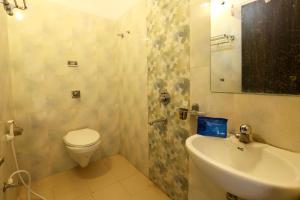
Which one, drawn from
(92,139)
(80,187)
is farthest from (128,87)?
(80,187)

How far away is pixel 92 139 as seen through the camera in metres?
1.70

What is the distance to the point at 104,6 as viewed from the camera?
2113 millimetres

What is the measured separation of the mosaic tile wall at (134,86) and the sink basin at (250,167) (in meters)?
0.98

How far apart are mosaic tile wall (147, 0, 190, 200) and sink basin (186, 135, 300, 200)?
39 centimetres

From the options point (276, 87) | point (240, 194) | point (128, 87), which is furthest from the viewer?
point (128, 87)

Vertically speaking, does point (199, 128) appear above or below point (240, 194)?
above

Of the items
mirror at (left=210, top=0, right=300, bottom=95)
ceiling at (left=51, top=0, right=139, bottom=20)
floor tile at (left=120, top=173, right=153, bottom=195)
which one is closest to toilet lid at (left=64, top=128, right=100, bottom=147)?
floor tile at (left=120, top=173, right=153, bottom=195)

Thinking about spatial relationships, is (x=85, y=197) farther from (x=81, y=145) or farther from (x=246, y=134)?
(x=246, y=134)

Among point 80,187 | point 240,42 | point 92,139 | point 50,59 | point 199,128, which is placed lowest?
point 80,187

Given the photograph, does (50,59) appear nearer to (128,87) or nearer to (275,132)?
(128,87)

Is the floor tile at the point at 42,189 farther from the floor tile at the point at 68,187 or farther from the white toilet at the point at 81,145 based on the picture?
the white toilet at the point at 81,145

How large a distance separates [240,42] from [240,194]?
0.79 meters

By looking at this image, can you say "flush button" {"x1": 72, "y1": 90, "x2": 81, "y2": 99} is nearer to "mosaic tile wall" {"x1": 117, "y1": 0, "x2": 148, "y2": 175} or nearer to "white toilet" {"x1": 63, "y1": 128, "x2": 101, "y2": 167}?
"white toilet" {"x1": 63, "y1": 128, "x2": 101, "y2": 167}

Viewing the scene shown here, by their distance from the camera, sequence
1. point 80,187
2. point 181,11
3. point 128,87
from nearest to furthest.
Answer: point 181,11 < point 80,187 < point 128,87
